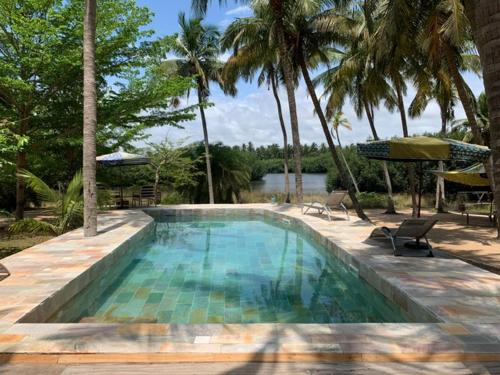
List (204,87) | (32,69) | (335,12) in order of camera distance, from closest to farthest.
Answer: (32,69)
(335,12)
(204,87)

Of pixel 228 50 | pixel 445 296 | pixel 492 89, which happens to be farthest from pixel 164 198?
pixel 492 89

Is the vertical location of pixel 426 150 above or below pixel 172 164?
below

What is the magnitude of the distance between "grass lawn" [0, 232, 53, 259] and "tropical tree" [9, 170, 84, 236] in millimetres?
294

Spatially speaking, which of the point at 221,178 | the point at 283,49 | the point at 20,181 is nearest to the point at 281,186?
the point at 221,178

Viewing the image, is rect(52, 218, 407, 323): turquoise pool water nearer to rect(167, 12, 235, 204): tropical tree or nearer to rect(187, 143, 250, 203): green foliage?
rect(167, 12, 235, 204): tropical tree

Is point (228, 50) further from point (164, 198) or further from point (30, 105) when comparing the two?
point (30, 105)

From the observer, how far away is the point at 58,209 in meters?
11.8

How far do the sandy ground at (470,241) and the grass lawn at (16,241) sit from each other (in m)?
8.55

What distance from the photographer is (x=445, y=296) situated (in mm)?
4797

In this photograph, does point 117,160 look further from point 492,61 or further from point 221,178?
point 492,61

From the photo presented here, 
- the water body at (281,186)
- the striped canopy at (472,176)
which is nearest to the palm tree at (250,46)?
the water body at (281,186)

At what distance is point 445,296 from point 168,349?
10.2ft

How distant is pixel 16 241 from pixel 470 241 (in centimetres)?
1025

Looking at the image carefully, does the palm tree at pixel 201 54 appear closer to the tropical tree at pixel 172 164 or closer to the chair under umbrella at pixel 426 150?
the tropical tree at pixel 172 164
